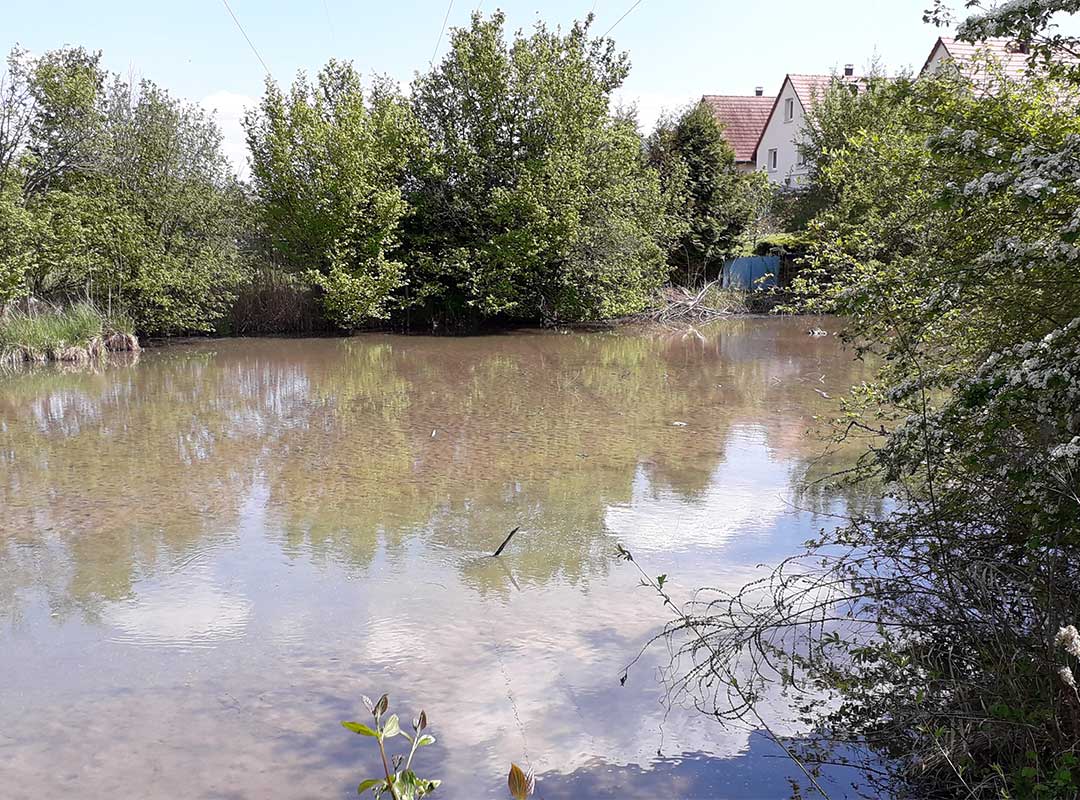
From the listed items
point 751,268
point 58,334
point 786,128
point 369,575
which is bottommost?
point 369,575

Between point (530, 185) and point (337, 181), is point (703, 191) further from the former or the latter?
point (337, 181)

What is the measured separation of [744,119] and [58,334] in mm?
35744

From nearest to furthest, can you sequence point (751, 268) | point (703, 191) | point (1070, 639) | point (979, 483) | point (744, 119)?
point (1070, 639)
point (979, 483)
point (703, 191)
point (751, 268)
point (744, 119)

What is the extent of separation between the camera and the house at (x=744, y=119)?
44688 millimetres

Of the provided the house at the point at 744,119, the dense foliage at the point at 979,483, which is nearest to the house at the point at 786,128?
the house at the point at 744,119

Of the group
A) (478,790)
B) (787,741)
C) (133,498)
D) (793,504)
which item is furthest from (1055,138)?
(133,498)

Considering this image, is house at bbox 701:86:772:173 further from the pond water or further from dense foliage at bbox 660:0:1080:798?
dense foliage at bbox 660:0:1080:798

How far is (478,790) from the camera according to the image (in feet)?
13.9

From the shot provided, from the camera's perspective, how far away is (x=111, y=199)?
19.7m

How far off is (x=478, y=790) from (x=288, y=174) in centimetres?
1917

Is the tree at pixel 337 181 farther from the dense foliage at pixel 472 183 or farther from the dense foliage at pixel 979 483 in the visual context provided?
the dense foliage at pixel 979 483

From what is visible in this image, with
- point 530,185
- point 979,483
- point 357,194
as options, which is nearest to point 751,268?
point 530,185

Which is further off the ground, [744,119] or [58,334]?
[744,119]

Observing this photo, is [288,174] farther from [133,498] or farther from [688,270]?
[133,498]
